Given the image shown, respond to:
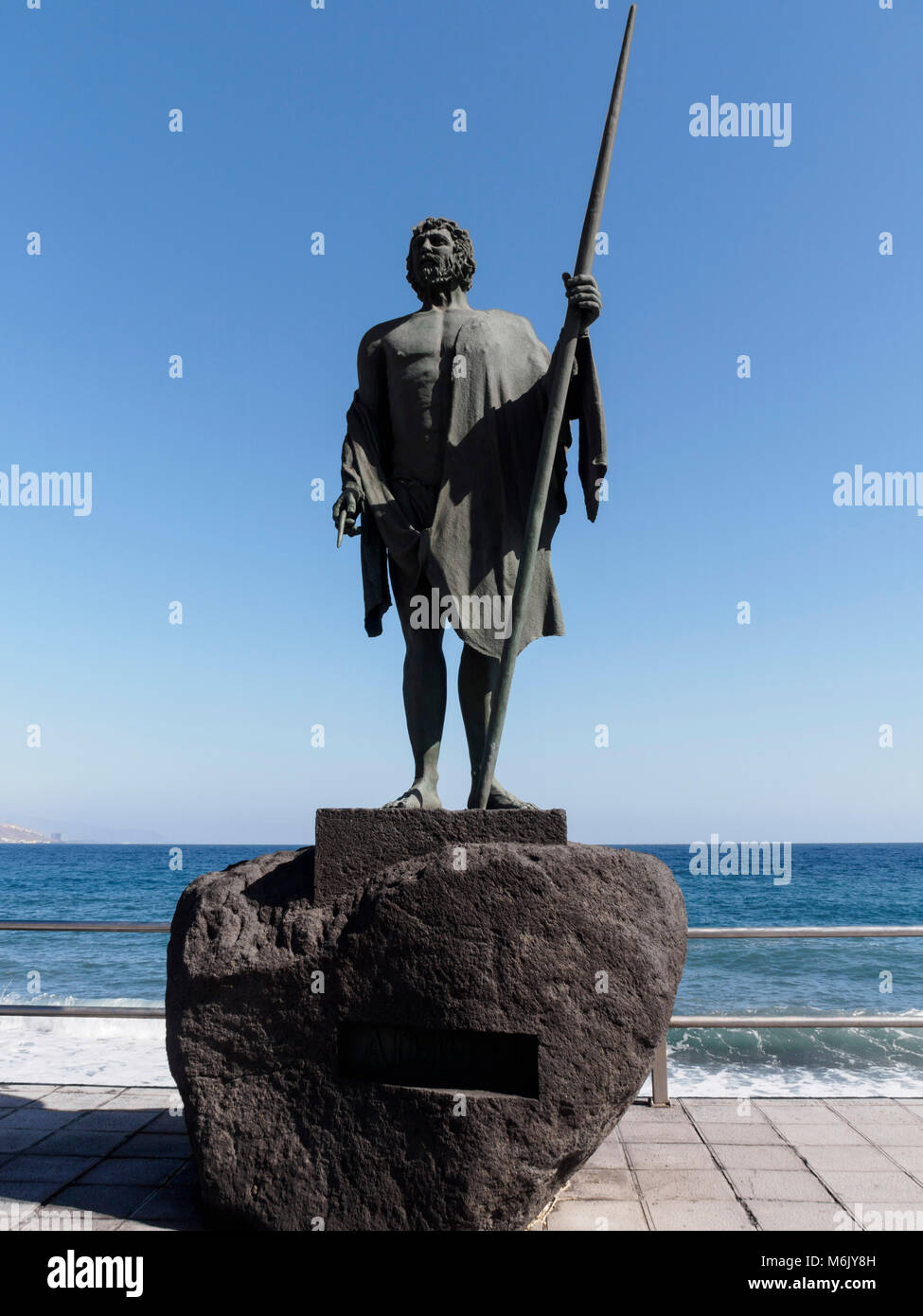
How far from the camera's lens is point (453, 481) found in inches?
140

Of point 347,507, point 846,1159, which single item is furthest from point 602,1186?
point 347,507

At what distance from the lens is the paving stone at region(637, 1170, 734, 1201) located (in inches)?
129

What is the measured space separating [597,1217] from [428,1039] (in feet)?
3.04

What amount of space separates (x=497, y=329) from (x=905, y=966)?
50.8ft

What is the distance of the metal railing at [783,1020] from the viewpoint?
13.4 feet

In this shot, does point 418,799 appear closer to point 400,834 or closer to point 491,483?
point 400,834

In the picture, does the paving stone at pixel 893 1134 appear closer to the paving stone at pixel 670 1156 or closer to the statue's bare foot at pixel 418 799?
the paving stone at pixel 670 1156

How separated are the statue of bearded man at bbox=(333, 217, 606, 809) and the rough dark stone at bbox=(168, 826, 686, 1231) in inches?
26.0

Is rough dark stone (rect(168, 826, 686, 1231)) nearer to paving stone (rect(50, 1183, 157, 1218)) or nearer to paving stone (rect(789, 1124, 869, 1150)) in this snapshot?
paving stone (rect(50, 1183, 157, 1218))

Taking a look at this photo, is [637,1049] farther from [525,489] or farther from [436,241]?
[436,241]

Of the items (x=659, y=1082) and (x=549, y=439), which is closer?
(x=549, y=439)

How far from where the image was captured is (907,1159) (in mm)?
3670

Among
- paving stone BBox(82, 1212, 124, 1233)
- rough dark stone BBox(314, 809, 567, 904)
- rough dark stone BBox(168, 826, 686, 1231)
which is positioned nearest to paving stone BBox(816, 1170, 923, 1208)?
rough dark stone BBox(168, 826, 686, 1231)
